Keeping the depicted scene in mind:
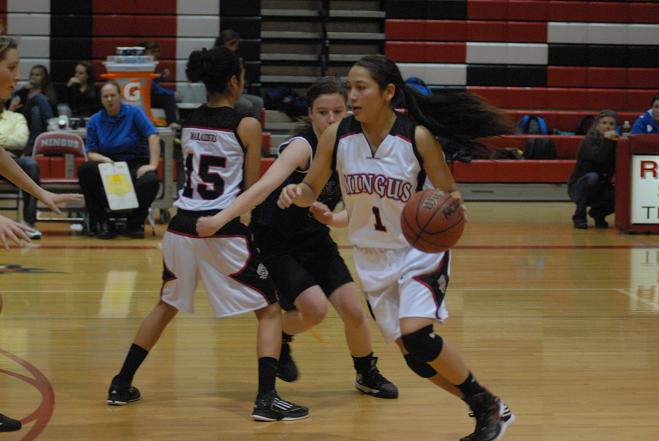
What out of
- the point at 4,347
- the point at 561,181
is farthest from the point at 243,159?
the point at 561,181

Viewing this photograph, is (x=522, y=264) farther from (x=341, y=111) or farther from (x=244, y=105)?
(x=341, y=111)

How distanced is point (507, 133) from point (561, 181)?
9474 millimetres

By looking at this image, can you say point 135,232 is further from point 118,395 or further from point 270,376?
point 270,376

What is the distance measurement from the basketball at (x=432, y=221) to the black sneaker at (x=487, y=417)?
1.87ft

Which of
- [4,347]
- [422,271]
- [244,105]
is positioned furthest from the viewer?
[244,105]

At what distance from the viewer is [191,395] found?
15.0 feet

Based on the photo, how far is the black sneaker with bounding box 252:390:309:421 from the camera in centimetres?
415

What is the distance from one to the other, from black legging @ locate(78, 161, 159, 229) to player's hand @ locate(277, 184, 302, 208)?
5458 millimetres

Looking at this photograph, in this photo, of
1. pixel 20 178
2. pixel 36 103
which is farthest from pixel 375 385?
pixel 36 103

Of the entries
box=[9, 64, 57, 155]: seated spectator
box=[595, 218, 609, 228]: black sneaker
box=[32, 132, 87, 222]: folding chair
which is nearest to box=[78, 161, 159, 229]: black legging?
box=[32, 132, 87, 222]: folding chair

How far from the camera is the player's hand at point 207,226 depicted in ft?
12.9

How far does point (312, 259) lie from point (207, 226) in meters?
0.77

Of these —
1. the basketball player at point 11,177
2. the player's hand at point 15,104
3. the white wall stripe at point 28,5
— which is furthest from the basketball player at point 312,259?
the white wall stripe at point 28,5

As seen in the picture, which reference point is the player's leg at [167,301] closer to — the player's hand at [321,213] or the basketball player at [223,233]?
the basketball player at [223,233]
